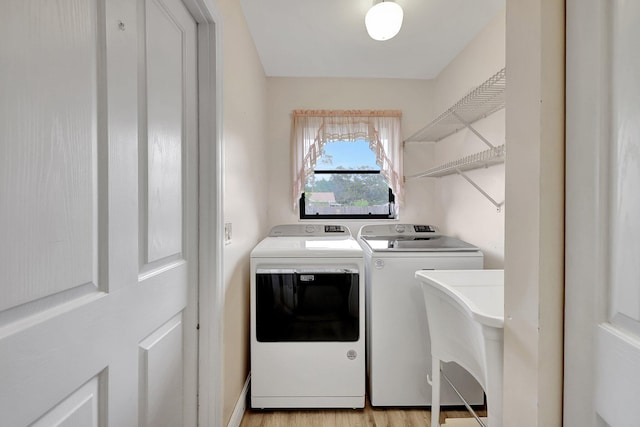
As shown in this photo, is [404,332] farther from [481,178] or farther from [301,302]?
[481,178]

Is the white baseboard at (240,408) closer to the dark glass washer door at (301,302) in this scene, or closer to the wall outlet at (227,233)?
the dark glass washer door at (301,302)

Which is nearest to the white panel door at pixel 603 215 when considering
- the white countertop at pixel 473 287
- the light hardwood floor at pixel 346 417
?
the white countertop at pixel 473 287

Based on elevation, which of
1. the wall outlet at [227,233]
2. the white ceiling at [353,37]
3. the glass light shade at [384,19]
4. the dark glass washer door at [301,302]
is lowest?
the dark glass washer door at [301,302]

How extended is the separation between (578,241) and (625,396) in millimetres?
280

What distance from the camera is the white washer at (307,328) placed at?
5.78 feet

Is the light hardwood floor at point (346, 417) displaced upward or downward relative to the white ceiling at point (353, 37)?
downward

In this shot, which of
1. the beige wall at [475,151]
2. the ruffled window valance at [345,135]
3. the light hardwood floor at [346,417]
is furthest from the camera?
the ruffled window valance at [345,135]

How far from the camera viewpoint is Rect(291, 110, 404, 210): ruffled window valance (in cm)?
267

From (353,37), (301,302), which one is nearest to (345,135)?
(353,37)

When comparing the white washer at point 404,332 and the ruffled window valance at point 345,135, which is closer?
the white washer at point 404,332

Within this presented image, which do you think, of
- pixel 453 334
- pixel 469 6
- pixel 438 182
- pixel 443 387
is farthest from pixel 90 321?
pixel 438 182

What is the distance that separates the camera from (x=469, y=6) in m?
1.76

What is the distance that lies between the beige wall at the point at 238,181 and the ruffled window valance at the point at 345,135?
0.51 m

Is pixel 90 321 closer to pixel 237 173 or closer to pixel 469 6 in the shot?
pixel 237 173
